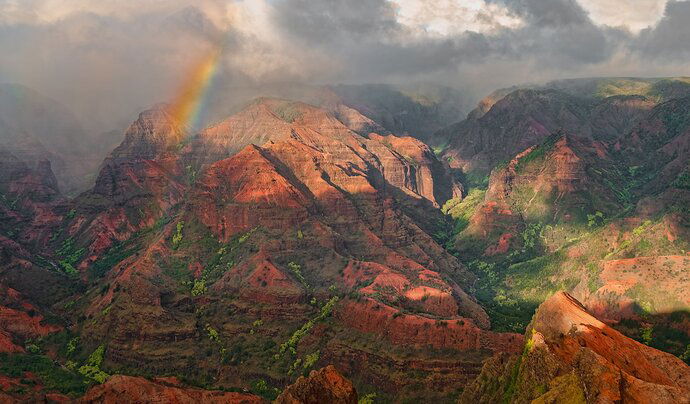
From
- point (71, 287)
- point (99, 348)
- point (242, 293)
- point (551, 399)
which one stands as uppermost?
point (551, 399)

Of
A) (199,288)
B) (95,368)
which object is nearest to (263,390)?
(95,368)

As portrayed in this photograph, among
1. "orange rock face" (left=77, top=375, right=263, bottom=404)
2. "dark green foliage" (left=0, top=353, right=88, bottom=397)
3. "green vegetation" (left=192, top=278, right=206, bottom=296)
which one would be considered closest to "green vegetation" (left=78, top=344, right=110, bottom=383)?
"dark green foliage" (left=0, top=353, right=88, bottom=397)

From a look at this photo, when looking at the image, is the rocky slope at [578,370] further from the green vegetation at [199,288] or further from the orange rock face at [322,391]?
the green vegetation at [199,288]

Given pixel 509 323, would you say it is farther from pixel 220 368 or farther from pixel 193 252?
pixel 193 252

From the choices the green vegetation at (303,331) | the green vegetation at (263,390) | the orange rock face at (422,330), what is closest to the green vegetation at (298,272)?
the green vegetation at (303,331)

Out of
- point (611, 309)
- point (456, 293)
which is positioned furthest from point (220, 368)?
point (611, 309)

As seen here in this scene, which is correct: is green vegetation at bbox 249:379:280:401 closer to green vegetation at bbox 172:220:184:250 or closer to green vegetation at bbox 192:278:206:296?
green vegetation at bbox 192:278:206:296

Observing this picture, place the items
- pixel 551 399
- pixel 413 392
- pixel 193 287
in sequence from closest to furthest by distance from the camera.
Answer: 1. pixel 551 399
2. pixel 413 392
3. pixel 193 287
